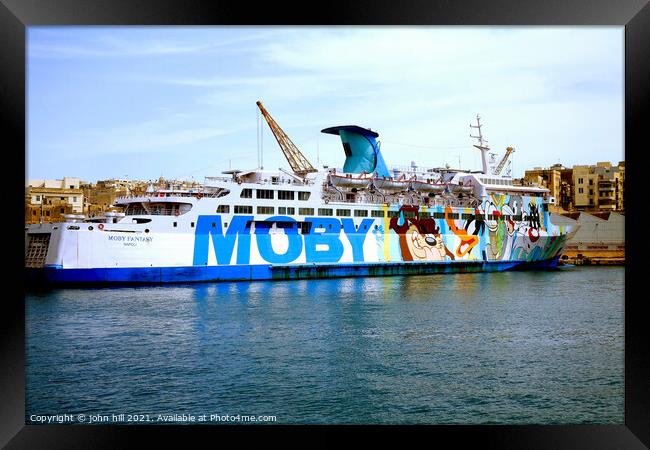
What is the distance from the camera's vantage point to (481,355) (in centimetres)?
1004

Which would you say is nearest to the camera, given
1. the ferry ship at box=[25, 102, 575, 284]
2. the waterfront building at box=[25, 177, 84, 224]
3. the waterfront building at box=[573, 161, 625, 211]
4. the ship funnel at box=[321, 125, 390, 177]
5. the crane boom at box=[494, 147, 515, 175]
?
the ferry ship at box=[25, 102, 575, 284]

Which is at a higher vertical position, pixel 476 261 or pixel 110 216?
pixel 110 216

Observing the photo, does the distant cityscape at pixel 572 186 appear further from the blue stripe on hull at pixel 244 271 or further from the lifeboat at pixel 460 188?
the blue stripe on hull at pixel 244 271

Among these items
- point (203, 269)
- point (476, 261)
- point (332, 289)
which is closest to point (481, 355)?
point (332, 289)

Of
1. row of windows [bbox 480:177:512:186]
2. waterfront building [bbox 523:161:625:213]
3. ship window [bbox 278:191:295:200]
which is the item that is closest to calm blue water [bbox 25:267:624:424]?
ship window [bbox 278:191:295:200]

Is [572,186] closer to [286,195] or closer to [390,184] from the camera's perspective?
[390,184]

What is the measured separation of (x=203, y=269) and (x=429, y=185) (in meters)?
11.7

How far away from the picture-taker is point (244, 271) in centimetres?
2067

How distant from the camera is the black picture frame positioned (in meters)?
4.91

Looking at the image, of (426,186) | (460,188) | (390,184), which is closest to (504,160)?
(460,188)

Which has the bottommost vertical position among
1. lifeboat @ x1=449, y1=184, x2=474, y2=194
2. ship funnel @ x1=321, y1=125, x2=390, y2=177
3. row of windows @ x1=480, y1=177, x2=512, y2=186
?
lifeboat @ x1=449, y1=184, x2=474, y2=194

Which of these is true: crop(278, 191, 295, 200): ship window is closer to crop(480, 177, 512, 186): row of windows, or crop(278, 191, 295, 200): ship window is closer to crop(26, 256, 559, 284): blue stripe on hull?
crop(26, 256, 559, 284): blue stripe on hull

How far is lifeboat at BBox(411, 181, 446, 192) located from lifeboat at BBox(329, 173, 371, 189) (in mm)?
2683
